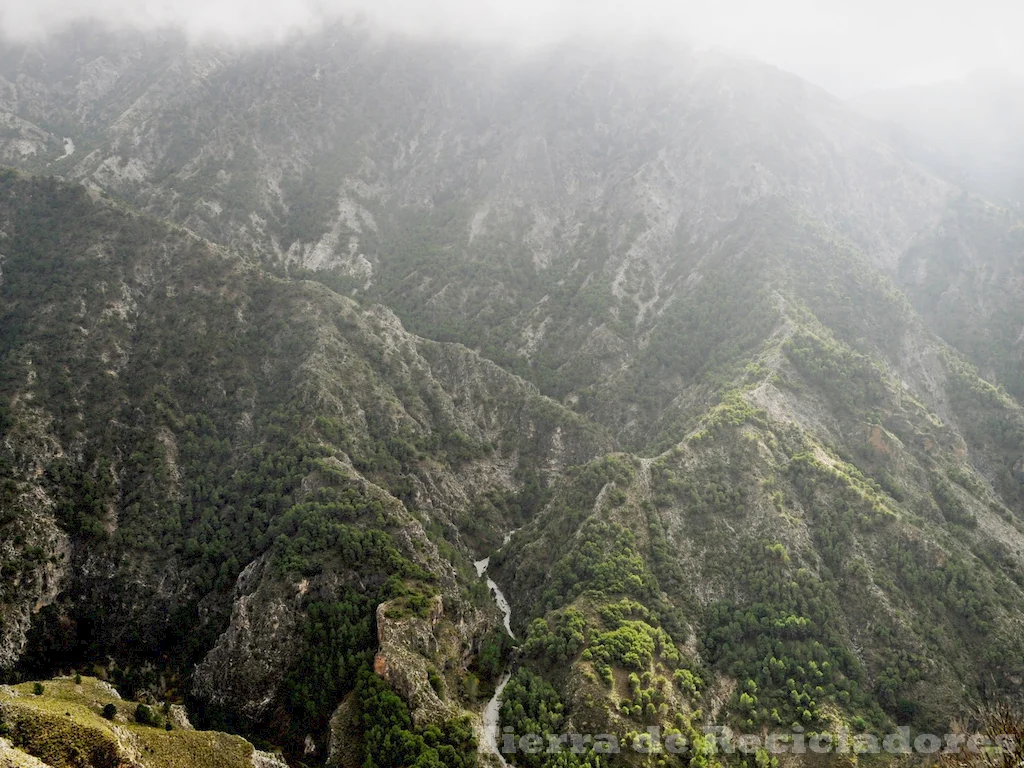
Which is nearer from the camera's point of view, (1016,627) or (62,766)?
(62,766)

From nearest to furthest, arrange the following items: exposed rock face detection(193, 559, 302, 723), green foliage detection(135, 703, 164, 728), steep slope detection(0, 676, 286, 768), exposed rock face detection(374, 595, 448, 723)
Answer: steep slope detection(0, 676, 286, 768) → green foliage detection(135, 703, 164, 728) → exposed rock face detection(374, 595, 448, 723) → exposed rock face detection(193, 559, 302, 723)

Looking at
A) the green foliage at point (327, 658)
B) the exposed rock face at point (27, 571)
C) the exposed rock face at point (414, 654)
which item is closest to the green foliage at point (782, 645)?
the exposed rock face at point (414, 654)

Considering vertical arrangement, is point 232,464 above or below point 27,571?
above

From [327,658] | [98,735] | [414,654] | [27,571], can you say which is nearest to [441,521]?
[414,654]

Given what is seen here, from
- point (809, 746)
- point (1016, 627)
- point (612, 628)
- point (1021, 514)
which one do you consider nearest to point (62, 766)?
point (612, 628)

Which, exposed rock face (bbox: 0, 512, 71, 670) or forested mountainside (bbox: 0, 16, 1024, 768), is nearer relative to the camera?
exposed rock face (bbox: 0, 512, 71, 670)

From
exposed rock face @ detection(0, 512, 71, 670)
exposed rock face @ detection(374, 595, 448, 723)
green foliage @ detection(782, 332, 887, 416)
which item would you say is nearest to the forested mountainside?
exposed rock face @ detection(0, 512, 71, 670)

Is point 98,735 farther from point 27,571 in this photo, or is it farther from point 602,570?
point 602,570

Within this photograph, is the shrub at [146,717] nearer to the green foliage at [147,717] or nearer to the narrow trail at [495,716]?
the green foliage at [147,717]

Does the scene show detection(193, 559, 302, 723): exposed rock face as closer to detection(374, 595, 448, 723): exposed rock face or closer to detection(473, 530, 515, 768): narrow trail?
detection(374, 595, 448, 723): exposed rock face

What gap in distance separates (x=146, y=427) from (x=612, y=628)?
10886cm

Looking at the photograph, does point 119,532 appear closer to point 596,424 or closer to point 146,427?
point 146,427

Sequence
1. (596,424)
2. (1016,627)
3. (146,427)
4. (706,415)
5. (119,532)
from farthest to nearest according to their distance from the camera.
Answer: (596,424)
(706,415)
(146,427)
(119,532)
(1016,627)

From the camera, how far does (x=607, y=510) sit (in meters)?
142
